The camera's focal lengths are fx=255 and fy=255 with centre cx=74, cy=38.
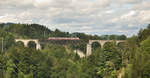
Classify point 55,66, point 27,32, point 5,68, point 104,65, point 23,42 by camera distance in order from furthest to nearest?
point 27,32 < point 23,42 < point 55,66 < point 5,68 < point 104,65

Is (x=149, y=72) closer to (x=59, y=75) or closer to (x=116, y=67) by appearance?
(x=116, y=67)

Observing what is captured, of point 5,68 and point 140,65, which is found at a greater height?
point 140,65

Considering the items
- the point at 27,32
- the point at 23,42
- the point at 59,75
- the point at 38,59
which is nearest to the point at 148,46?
the point at 59,75

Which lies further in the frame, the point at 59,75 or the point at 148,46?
the point at 59,75

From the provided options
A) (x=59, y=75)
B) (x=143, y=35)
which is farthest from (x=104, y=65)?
(x=59, y=75)

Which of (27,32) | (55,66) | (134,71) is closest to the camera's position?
(134,71)

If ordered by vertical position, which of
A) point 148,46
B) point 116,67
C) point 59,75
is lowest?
point 59,75

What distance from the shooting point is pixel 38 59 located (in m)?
88.7

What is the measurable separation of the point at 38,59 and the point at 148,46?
44292mm

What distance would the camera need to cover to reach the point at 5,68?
79938mm

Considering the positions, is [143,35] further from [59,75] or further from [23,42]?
[23,42]


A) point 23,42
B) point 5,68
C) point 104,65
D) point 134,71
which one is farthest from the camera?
point 23,42

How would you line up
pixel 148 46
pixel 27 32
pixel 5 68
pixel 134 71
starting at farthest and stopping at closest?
1. pixel 27 32
2. pixel 5 68
3. pixel 148 46
4. pixel 134 71

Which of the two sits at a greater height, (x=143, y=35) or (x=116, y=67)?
(x=143, y=35)
